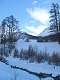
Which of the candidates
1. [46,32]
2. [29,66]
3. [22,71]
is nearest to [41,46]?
[46,32]

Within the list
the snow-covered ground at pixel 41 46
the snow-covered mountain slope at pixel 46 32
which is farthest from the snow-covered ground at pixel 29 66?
the snow-covered mountain slope at pixel 46 32

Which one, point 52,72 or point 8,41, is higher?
point 8,41

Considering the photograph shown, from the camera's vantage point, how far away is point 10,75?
3.80 m

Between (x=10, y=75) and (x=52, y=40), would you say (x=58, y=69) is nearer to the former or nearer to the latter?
(x=52, y=40)

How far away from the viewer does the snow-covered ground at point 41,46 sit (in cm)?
341

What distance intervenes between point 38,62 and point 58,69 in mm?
327

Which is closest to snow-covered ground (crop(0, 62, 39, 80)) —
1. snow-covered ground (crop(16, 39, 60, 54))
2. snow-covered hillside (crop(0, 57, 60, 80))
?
snow-covered hillside (crop(0, 57, 60, 80))

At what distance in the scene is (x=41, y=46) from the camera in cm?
353

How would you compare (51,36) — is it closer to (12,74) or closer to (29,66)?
(29,66)

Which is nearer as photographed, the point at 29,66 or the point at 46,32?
the point at 46,32

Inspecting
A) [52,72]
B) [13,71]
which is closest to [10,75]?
[13,71]

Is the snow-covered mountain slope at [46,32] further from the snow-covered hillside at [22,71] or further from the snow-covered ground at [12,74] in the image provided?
the snow-covered ground at [12,74]

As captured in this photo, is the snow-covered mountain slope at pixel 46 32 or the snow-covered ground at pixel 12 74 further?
the snow-covered ground at pixel 12 74

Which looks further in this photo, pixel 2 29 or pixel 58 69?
pixel 2 29
